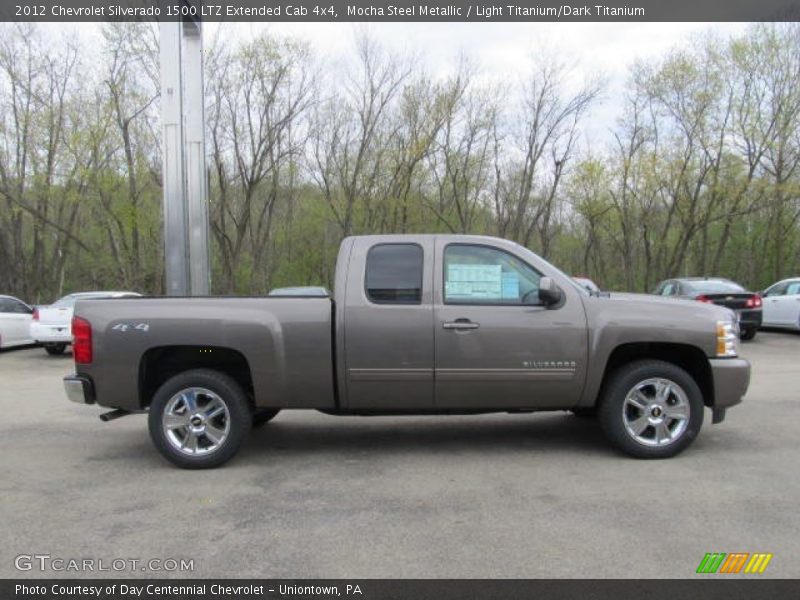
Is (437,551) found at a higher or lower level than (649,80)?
lower

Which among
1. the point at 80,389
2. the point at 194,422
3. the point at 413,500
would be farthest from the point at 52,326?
the point at 413,500

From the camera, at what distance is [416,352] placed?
5.38 meters

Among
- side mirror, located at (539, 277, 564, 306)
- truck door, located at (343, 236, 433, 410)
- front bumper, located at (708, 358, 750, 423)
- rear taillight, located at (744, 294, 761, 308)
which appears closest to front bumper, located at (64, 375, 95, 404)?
truck door, located at (343, 236, 433, 410)

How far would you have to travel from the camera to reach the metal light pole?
994 centimetres

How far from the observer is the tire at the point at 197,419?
5.39 metres

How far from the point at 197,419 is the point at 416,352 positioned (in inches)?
76.0

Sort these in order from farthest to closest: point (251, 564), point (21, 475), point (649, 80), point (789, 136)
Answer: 1. point (649, 80)
2. point (789, 136)
3. point (21, 475)
4. point (251, 564)

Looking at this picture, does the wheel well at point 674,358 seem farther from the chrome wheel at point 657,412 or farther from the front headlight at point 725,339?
the chrome wheel at point 657,412

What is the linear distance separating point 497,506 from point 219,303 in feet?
9.19

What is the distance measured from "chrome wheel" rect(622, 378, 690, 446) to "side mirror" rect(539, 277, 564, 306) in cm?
101

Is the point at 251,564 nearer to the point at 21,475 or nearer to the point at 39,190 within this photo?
the point at 21,475

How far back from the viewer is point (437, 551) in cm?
369
